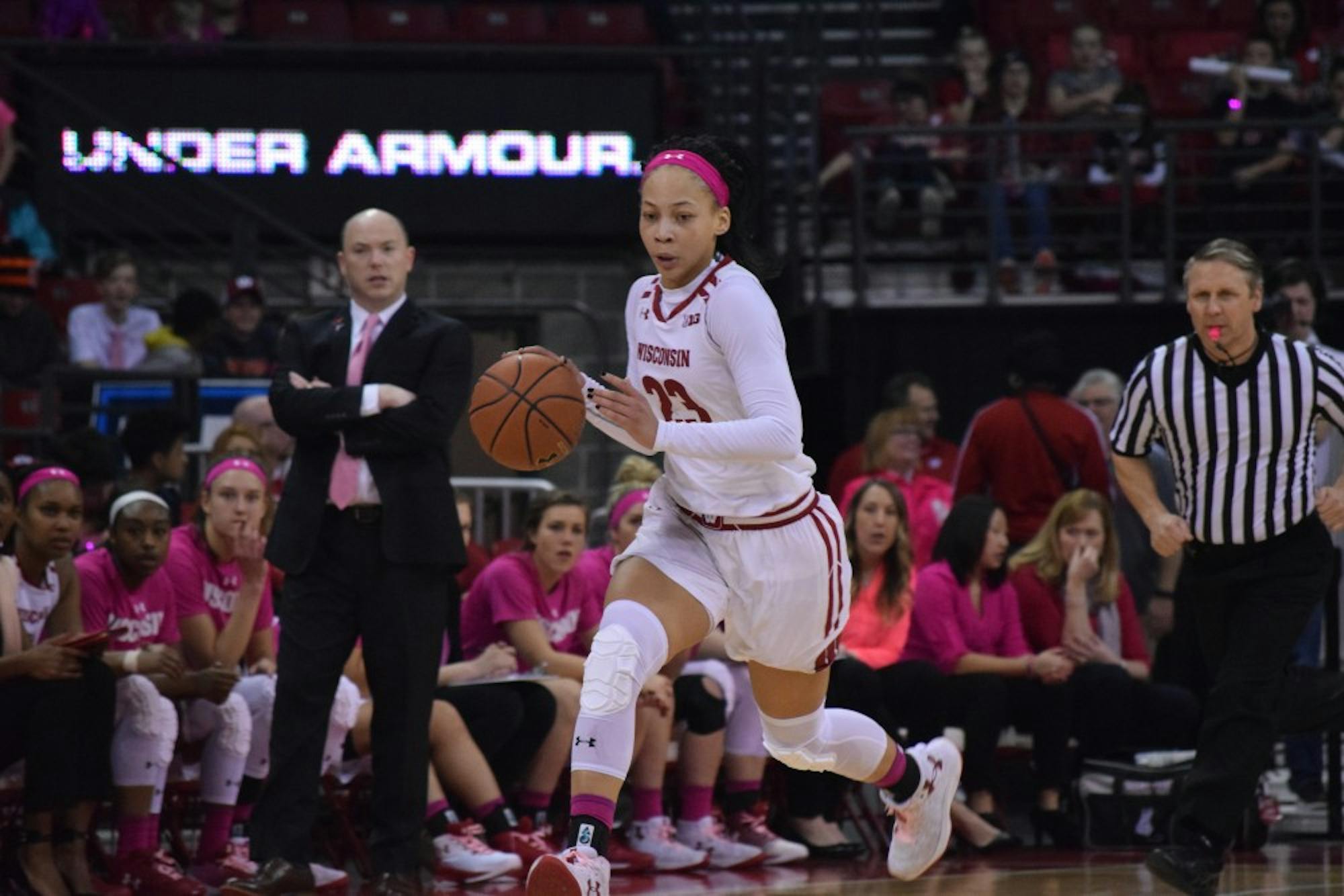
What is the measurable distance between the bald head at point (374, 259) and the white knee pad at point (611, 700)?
2138mm

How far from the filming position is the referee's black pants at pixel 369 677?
243 inches

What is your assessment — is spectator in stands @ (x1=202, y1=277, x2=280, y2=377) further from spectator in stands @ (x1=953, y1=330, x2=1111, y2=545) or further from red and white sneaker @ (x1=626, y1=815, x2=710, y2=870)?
red and white sneaker @ (x1=626, y1=815, x2=710, y2=870)

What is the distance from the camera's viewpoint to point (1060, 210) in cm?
1156

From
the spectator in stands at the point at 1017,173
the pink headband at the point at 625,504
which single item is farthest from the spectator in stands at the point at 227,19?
the pink headband at the point at 625,504

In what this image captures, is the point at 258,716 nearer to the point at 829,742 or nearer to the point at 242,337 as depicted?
the point at 829,742

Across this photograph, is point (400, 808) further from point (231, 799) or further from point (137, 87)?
point (137, 87)

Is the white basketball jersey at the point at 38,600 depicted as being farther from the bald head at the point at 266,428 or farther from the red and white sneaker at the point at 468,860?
the bald head at the point at 266,428

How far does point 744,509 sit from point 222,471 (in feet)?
8.41

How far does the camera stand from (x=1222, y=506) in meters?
6.11

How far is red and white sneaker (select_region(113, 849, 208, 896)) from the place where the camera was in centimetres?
629

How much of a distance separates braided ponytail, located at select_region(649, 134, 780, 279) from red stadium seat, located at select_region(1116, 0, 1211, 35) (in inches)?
397

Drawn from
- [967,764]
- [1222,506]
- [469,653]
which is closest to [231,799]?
[469,653]

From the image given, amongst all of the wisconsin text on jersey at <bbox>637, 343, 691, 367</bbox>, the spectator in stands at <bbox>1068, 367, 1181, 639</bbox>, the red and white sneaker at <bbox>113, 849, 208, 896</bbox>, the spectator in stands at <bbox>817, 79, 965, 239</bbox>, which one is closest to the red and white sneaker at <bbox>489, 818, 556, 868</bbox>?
the red and white sneaker at <bbox>113, 849, 208, 896</bbox>

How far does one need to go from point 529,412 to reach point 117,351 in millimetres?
6032
